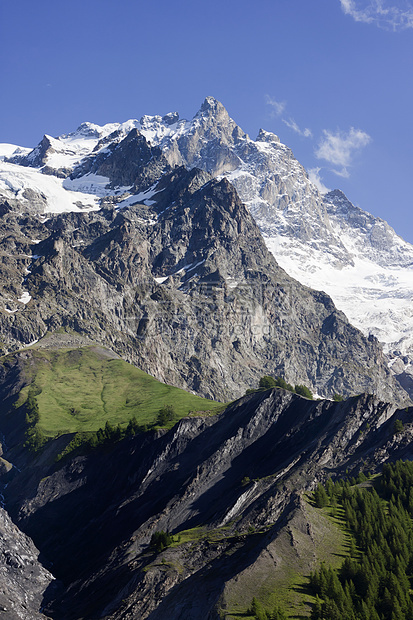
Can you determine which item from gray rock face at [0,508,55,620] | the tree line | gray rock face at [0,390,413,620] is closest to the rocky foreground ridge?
gray rock face at [0,390,413,620]

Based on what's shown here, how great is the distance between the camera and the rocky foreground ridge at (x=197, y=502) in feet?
312

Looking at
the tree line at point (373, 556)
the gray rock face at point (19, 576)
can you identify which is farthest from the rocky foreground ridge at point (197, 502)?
the tree line at point (373, 556)

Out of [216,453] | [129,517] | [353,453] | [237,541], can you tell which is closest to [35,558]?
[129,517]

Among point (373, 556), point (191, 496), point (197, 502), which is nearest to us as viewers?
point (373, 556)

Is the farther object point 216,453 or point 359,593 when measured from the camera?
point 216,453

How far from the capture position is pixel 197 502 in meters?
144

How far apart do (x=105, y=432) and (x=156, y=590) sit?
290 feet

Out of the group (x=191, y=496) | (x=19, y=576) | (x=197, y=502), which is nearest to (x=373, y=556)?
(x=197, y=502)

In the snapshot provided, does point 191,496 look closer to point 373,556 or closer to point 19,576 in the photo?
point 19,576

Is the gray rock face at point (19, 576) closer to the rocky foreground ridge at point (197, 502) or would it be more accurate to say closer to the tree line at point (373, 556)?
the rocky foreground ridge at point (197, 502)

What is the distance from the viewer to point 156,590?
104 metres

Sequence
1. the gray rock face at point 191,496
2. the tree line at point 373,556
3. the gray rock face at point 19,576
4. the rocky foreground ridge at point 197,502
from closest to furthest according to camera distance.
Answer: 1. the tree line at point 373,556
2. the rocky foreground ridge at point 197,502
3. the gray rock face at point 191,496
4. the gray rock face at point 19,576

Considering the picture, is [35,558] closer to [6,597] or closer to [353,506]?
[6,597]

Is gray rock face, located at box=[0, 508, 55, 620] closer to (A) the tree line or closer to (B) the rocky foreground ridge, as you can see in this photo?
(B) the rocky foreground ridge
